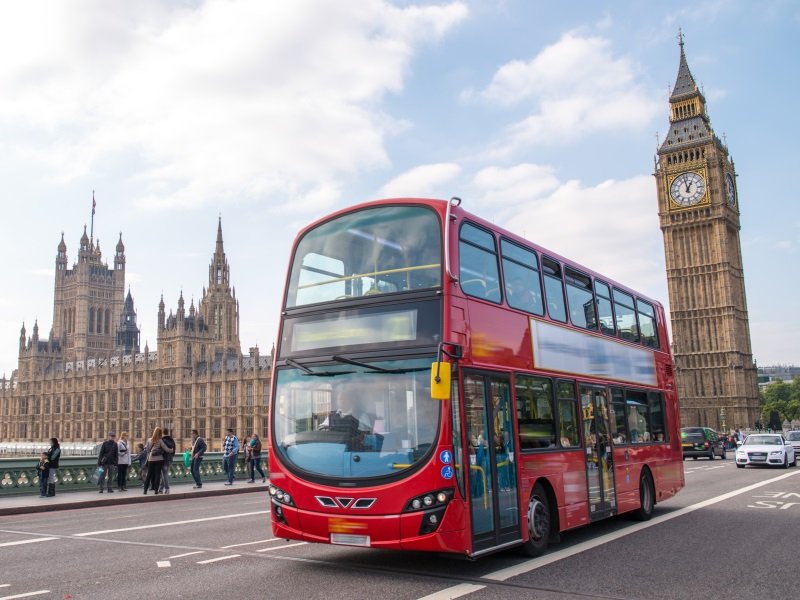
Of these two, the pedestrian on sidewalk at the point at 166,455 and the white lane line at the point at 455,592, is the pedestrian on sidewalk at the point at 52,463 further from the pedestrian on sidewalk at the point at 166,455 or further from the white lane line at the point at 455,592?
the white lane line at the point at 455,592

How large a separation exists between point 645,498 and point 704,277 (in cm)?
7699

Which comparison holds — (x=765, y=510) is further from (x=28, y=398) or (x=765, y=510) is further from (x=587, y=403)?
(x=28, y=398)

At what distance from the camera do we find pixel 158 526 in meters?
12.3

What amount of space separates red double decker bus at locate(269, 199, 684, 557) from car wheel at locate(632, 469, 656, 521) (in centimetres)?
226

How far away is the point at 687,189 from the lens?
83500 millimetres

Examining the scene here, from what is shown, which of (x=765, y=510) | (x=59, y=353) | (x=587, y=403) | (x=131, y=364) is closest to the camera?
(x=587, y=403)

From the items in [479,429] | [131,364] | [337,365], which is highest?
[131,364]

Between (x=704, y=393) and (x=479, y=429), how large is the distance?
8021 centimetres

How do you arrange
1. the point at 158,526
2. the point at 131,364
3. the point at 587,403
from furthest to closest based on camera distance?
the point at 131,364
the point at 158,526
the point at 587,403

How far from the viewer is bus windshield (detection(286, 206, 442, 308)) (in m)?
8.34

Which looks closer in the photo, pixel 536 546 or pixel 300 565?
pixel 300 565

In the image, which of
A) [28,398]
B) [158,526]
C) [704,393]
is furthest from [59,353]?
[158,526]

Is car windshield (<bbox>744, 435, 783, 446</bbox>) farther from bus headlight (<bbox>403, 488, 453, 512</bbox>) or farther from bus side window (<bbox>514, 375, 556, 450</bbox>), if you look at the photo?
bus headlight (<bbox>403, 488, 453, 512</bbox>)

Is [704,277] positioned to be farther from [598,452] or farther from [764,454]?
[598,452]
